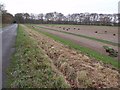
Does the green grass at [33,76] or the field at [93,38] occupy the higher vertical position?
the green grass at [33,76]

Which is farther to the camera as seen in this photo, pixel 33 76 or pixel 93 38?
pixel 93 38

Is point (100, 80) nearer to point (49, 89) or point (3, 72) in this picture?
point (49, 89)

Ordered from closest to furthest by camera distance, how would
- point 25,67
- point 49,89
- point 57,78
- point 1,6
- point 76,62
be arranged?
point 49,89 → point 57,78 → point 25,67 → point 76,62 → point 1,6

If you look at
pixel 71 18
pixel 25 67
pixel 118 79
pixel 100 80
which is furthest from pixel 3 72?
pixel 71 18

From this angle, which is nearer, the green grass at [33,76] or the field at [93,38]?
the green grass at [33,76]

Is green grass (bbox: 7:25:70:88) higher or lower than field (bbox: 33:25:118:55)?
higher

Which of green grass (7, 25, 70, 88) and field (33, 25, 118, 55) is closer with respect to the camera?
green grass (7, 25, 70, 88)

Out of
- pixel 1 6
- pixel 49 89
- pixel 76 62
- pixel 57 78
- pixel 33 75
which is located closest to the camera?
pixel 49 89

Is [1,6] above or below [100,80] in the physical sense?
above

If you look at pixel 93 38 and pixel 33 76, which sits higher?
pixel 33 76

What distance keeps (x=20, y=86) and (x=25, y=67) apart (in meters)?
2.92

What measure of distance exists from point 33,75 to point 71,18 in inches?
7258

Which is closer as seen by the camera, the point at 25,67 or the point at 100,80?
the point at 100,80

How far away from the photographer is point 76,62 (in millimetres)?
13680
